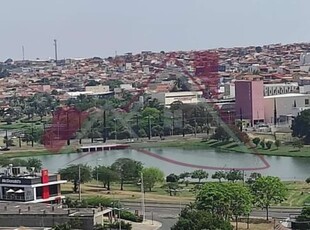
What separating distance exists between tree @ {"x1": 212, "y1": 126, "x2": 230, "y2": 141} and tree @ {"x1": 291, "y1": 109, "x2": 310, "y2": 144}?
36.9 inches

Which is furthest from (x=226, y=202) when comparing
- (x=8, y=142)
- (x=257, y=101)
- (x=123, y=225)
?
(x=257, y=101)

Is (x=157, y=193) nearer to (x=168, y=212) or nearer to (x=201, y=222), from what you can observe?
(x=168, y=212)

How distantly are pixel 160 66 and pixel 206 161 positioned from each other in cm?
1495

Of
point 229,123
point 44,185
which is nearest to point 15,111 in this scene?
point 229,123

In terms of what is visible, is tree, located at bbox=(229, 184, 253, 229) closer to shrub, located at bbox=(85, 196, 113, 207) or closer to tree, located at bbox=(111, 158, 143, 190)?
shrub, located at bbox=(85, 196, 113, 207)

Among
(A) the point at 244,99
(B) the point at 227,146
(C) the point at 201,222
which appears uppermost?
(A) the point at 244,99

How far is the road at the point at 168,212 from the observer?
6.19m

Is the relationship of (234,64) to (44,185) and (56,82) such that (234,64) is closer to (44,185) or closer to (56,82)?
(56,82)

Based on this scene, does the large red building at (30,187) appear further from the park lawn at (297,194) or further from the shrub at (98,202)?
the park lawn at (297,194)

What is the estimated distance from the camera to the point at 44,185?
655 centimetres

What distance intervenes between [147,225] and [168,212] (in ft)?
1.96

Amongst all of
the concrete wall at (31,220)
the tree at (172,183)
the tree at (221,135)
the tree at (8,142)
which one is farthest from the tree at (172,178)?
the tree at (8,142)

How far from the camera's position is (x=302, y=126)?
12047 millimetres

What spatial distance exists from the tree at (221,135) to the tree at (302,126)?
936 mm
